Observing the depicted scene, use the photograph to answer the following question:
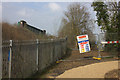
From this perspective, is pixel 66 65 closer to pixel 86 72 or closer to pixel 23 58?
pixel 86 72

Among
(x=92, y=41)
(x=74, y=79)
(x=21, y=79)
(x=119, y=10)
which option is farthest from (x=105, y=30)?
(x=21, y=79)

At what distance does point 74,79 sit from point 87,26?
20.0 meters

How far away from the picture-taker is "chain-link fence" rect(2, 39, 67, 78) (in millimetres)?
4168

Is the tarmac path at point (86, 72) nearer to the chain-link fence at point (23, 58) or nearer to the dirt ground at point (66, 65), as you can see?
the dirt ground at point (66, 65)

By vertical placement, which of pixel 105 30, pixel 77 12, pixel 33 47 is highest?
pixel 77 12

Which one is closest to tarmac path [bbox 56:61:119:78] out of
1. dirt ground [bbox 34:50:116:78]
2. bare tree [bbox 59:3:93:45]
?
dirt ground [bbox 34:50:116:78]

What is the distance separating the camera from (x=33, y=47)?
6.12 metres

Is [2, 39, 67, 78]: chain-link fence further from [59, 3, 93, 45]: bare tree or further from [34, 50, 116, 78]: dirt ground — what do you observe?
[59, 3, 93, 45]: bare tree

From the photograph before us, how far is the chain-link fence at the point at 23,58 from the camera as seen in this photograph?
4.17m

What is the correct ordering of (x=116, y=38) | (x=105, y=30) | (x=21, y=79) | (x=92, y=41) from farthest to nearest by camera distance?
(x=92, y=41) → (x=105, y=30) → (x=116, y=38) → (x=21, y=79)

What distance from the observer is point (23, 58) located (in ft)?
16.6

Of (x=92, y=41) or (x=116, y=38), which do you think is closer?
(x=116, y=38)

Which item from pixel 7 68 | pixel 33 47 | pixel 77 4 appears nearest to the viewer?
pixel 7 68

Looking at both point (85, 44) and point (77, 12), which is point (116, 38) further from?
point (77, 12)
